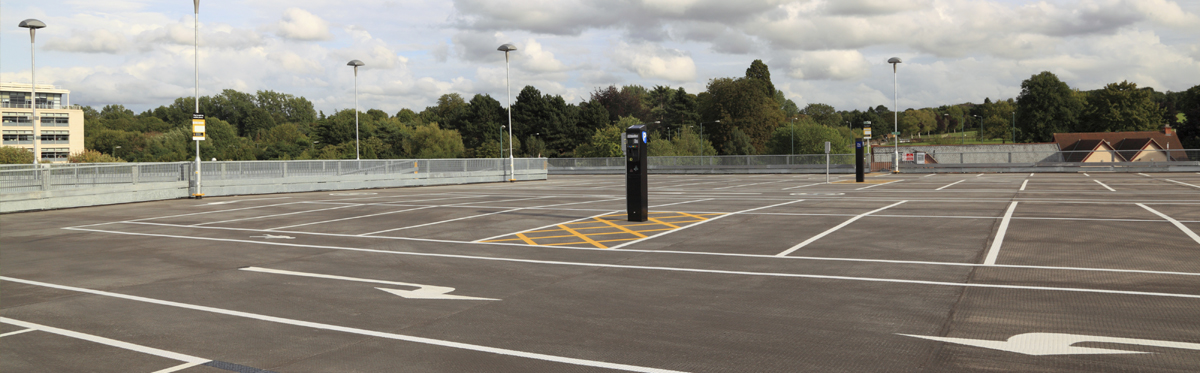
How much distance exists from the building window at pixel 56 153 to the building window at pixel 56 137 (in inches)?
57.3

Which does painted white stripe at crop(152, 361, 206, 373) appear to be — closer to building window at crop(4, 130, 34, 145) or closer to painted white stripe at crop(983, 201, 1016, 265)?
painted white stripe at crop(983, 201, 1016, 265)

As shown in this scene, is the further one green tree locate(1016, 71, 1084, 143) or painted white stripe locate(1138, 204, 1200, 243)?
green tree locate(1016, 71, 1084, 143)

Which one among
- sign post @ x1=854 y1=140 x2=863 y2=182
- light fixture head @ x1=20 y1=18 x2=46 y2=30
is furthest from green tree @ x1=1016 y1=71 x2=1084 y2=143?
light fixture head @ x1=20 y1=18 x2=46 y2=30

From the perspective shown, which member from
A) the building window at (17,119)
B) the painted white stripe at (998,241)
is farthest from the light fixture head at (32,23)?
the building window at (17,119)

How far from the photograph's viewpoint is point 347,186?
3412cm

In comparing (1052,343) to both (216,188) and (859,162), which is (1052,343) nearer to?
(216,188)

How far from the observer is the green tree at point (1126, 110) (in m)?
102

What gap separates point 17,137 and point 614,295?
15607cm

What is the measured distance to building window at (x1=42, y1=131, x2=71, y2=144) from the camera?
423ft

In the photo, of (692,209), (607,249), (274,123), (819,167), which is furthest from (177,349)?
(274,123)

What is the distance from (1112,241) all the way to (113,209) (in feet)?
82.6

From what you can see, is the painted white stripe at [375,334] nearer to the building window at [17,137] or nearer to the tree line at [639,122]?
the tree line at [639,122]

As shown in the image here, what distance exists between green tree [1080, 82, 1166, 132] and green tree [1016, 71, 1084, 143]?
15.1ft

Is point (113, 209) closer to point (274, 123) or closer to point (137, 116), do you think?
point (274, 123)
